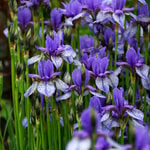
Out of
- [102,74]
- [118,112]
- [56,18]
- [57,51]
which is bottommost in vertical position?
[118,112]

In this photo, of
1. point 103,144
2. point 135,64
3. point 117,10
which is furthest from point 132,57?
point 103,144

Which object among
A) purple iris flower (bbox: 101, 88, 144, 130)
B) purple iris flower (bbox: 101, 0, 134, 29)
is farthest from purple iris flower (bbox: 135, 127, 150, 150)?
purple iris flower (bbox: 101, 0, 134, 29)

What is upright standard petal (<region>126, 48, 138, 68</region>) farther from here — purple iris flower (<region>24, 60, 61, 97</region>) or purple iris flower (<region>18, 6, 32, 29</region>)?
purple iris flower (<region>18, 6, 32, 29</region>)

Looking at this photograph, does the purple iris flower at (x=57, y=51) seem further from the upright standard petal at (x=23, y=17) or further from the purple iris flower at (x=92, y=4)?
the upright standard petal at (x=23, y=17)

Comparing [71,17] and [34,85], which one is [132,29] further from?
[34,85]

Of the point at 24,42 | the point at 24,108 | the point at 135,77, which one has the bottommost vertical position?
the point at 24,108

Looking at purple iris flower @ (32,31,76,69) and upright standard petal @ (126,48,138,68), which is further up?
purple iris flower @ (32,31,76,69)

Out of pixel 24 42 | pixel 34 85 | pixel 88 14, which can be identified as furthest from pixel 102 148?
pixel 88 14

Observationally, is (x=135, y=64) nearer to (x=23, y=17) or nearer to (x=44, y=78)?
(x=44, y=78)

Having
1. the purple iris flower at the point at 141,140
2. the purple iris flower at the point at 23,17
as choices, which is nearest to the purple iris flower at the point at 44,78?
the purple iris flower at the point at 23,17
